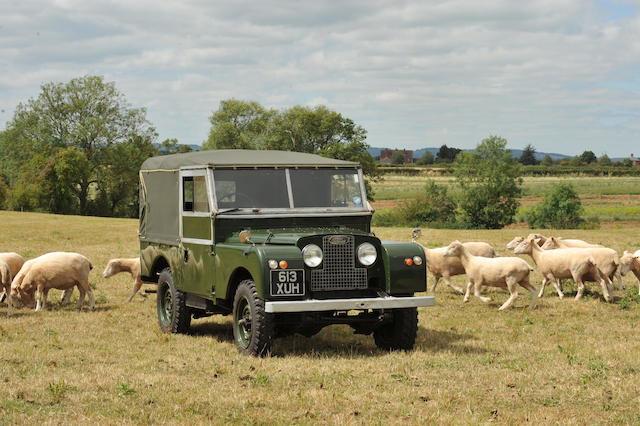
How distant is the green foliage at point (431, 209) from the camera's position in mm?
78500

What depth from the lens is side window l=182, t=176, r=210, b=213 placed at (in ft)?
43.5

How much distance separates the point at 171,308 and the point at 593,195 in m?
91.4

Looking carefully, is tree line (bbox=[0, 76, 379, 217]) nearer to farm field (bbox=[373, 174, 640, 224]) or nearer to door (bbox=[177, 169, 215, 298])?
farm field (bbox=[373, 174, 640, 224])

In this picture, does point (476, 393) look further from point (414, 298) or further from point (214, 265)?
point (214, 265)

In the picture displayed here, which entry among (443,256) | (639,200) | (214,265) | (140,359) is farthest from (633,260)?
(639,200)

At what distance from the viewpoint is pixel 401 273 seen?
11906 millimetres

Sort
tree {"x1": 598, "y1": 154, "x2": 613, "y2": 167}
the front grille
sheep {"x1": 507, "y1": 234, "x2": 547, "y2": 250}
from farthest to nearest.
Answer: tree {"x1": 598, "y1": 154, "x2": 613, "y2": 167}
sheep {"x1": 507, "y1": 234, "x2": 547, "y2": 250}
the front grille

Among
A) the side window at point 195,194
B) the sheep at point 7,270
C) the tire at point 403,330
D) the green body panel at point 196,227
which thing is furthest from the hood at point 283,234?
the sheep at point 7,270

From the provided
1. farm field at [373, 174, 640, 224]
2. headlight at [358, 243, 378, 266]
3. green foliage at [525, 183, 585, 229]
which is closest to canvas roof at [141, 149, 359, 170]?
headlight at [358, 243, 378, 266]

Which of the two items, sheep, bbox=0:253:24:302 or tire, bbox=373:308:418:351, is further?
sheep, bbox=0:253:24:302

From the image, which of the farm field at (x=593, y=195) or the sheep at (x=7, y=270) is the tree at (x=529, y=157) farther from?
the sheep at (x=7, y=270)

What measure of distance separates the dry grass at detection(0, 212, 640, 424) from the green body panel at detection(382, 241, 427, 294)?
96 centimetres

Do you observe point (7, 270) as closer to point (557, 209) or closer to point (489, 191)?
point (557, 209)

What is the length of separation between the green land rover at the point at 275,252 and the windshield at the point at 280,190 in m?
0.02
